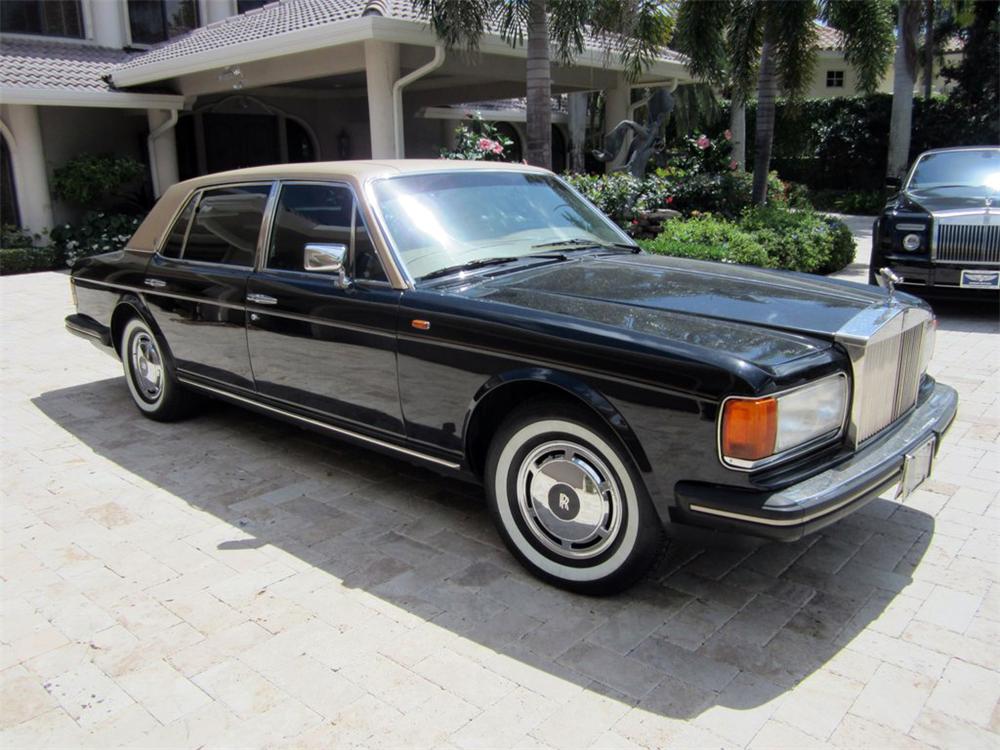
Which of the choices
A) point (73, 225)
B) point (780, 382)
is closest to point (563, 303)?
point (780, 382)

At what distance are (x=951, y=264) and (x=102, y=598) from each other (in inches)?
313

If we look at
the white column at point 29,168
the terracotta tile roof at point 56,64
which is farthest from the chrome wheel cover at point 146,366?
the white column at point 29,168

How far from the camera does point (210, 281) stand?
15.7 ft

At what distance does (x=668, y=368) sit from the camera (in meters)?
2.86

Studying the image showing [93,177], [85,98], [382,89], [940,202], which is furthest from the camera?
[93,177]

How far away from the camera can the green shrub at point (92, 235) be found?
576 inches

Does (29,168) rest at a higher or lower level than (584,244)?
higher

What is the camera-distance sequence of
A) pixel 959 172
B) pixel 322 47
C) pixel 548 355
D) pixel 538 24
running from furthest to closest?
pixel 322 47
pixel 538 24
pixel 959 172
pixel 548 355

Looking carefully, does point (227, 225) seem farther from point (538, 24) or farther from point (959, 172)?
point (959, 172)

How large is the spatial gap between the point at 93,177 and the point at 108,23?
449 centimetres

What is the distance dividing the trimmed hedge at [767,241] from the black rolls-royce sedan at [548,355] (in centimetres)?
424

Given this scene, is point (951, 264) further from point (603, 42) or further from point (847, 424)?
point (603, 42)

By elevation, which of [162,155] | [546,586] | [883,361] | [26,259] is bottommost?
[546,586]

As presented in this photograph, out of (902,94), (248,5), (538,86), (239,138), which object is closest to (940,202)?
(538,86)
